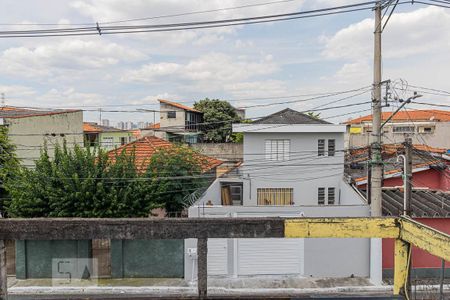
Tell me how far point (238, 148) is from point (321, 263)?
59.9 ft

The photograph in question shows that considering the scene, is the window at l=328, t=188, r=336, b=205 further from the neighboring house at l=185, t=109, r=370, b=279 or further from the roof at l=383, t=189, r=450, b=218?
the roof at l=383, t=189, r=450, b=218

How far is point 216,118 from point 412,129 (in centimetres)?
2020

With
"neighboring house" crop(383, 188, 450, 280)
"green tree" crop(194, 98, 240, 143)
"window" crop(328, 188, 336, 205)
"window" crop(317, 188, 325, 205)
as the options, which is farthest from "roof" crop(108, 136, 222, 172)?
"green tree" crop(194, 98, 240, 143)

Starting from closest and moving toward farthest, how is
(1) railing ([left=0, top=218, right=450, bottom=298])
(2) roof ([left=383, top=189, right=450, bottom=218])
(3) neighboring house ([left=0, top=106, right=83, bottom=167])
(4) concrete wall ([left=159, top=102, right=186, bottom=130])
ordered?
(1) railing ([left=0, top=218, right=450, bottom=298])
(2) roof ([left=383, top=189, right=450, bottom=218])
(3) neighboring house ([left=0, top=106, right=83, bottom=167])
(4) concrete wall ([left=159, top=102, right=186, bottom=130])

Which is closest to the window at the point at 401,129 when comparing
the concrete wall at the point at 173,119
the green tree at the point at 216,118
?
the green tree at the point at 216,118

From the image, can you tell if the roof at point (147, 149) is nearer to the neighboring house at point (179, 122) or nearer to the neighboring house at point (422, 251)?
the neighboring house at point (422, 251)

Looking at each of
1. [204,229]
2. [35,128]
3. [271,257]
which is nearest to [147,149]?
[35,128]

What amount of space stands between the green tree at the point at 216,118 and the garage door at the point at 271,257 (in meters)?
23.9

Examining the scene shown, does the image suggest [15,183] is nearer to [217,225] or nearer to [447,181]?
[217,225]

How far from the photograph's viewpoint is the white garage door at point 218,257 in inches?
435

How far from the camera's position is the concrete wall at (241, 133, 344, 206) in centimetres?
1725

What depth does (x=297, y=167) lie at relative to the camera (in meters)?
17.3

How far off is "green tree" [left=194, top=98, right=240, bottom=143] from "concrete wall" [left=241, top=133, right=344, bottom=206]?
56.5ft

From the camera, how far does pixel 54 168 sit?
38.6 ft
